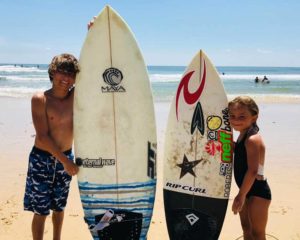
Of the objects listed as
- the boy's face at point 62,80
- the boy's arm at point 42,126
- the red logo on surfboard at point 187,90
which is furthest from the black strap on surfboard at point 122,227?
the boy's face at point 62,80

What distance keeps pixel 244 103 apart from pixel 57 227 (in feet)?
6.06

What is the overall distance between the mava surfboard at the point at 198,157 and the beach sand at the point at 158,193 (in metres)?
0.31

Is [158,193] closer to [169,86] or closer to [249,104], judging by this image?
[249,104]

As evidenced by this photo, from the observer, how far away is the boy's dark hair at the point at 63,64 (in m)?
2.64

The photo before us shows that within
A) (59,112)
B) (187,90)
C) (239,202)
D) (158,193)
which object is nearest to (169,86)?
(158,193)

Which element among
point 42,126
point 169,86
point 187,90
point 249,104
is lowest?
point 42,126

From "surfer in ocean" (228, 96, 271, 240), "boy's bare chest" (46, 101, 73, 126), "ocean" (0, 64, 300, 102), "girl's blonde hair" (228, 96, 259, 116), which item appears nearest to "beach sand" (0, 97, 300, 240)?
"surfer in ocean" (228, 96, 271, 240)

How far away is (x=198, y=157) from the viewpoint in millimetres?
3195

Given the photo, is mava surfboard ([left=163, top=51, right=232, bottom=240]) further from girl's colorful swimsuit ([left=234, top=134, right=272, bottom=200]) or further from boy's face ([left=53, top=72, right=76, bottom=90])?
boy's face ([left=53, top=72, right=76, bottom=90])

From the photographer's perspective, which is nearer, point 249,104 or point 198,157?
point 249,104

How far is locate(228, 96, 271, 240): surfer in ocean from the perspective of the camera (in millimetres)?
2420

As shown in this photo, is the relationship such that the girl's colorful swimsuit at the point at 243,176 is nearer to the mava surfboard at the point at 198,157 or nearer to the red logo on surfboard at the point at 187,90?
the mava surfboard at the point at 198,157

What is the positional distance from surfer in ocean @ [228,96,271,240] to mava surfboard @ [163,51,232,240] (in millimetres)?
512

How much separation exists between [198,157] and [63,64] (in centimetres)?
146
